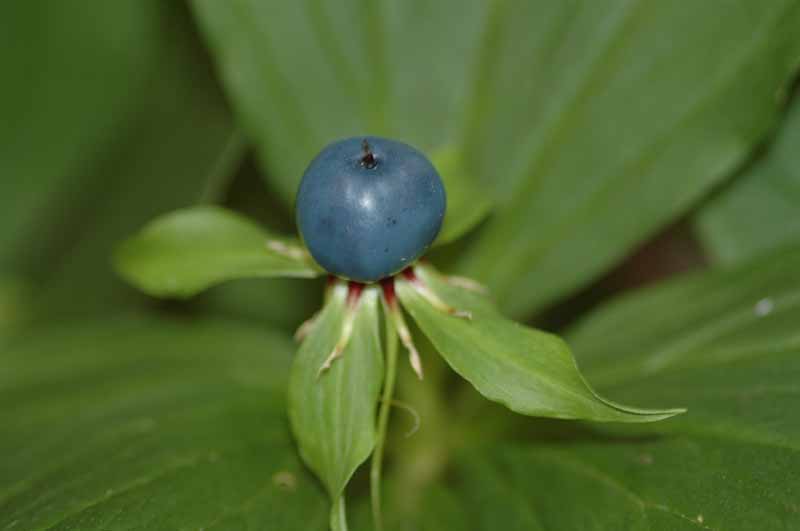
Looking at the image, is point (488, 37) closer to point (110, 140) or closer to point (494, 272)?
point (494, 272)

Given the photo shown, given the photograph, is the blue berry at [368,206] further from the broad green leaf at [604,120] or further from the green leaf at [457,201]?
the broad green leaf at [604,120]

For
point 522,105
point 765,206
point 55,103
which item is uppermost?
point 55,103

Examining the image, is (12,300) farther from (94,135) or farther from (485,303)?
(485,303)

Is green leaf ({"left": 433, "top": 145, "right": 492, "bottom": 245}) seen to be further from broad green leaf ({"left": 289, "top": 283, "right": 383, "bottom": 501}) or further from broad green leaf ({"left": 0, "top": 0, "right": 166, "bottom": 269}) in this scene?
broad green leaf ({"left": 0, "top": 0, "right": 166, "bottom": 269})

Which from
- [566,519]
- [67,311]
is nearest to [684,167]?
[566,519]

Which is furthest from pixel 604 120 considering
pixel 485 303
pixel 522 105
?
pixel 485 303
